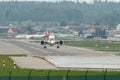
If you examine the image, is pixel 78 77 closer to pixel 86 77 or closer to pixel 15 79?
pixel 86 77

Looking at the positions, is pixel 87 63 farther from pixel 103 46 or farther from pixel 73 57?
pixel 103 46

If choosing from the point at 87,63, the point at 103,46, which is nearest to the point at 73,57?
the point at 87,63

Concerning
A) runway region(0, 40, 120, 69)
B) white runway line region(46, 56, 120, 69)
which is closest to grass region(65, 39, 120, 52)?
runway region(0, 40, 120, 69)

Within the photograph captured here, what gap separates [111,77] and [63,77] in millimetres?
3289

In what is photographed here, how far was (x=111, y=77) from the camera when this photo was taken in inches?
1908

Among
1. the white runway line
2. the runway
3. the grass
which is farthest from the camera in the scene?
the grass

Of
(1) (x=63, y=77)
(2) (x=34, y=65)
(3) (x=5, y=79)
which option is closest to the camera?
(3) (x=5, y=79)

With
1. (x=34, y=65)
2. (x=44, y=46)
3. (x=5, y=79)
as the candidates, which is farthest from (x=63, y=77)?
(x=44, y=46)

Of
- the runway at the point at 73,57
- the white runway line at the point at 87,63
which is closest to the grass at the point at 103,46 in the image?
the runway at the point at 73,57

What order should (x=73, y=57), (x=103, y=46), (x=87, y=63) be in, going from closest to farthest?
(x=87, y=63), (x=73, y=57), (x=103, y=46)

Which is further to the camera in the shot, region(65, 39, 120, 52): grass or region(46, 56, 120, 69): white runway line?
region(65, 39, 120, 52): grass

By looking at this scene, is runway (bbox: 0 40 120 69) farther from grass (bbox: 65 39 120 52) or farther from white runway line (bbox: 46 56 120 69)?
grass (bbox: 65 39 120 52)

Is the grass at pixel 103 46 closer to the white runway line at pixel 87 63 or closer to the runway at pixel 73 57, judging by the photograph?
the runway at pixel 73 57

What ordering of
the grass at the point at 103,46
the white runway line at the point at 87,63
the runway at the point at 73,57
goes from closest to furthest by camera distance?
the white runway line at the point at 87,63
the runway at the point at 73,57
the grass at the point at 103,46
